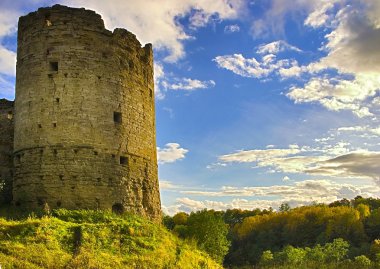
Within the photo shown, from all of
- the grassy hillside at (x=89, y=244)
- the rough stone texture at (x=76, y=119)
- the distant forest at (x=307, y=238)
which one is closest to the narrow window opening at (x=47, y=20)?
the rough stone texture at (x=76, y=119)

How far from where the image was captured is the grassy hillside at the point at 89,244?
12234 mm

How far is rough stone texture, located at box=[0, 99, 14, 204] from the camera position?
64.1ft

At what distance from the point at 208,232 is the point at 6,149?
1038 cm

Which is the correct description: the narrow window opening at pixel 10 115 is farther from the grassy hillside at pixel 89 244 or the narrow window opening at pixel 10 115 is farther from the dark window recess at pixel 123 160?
the grassy hillside at pixel 89 244

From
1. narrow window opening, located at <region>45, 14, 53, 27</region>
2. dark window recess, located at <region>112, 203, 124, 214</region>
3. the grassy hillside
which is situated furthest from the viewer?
narrow window opening, located at <region>45, 14, 53, 27</region>

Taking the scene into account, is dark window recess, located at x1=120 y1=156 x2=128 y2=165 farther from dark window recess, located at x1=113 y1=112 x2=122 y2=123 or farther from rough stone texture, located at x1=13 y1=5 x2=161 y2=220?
dark window recess, located at x1=113 y1=112 x2=122 y2=123

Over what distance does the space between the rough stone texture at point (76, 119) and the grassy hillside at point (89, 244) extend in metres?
1.29

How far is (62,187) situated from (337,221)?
147ft

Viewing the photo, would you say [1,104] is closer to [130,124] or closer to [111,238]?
[130,124]

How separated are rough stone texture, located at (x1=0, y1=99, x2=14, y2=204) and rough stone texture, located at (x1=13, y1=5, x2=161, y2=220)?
173 centimetres

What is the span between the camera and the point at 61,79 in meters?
18.2

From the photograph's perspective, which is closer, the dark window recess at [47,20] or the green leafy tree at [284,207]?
the dark window recess at [47,20]

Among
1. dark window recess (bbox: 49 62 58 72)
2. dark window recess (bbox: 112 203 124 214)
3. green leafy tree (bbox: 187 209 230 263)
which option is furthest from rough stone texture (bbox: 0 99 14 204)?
green leafy tree (bbox: 187 209 230 263)

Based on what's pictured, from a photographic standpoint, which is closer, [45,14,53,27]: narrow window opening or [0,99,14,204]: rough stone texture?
[45,14,53,27]: narrow window opening
